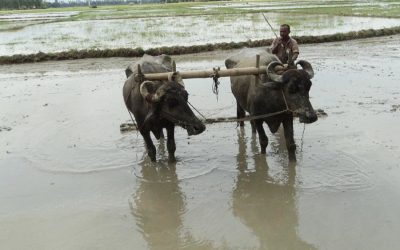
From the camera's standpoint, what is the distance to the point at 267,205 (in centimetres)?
503

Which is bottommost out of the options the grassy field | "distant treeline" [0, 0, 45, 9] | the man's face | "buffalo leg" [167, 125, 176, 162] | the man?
"buffalo leg" [167, 125, 176, 162]

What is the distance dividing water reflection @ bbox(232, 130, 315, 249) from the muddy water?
0.06ft

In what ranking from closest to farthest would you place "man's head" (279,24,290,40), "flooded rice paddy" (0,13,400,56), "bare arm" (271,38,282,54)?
"man's head" (279,24,290,40)
"bare arm" (271,38,282,54)
"flooded rice paddy" (0,13,400,56)

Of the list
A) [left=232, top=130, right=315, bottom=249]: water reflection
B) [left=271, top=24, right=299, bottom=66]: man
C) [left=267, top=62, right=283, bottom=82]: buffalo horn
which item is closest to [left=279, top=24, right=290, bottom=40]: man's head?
[left=271, top=24, right=299, bottom=66]: man

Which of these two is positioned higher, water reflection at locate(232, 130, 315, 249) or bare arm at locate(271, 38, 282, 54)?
bare arm at locate(271, 38, 282, 54)

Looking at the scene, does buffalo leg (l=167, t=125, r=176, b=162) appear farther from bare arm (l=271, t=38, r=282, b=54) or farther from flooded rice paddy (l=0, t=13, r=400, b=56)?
flooded rice paddy (l=0, t=13, r=400, b=56)

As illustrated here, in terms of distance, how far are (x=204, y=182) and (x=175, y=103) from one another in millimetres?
1096

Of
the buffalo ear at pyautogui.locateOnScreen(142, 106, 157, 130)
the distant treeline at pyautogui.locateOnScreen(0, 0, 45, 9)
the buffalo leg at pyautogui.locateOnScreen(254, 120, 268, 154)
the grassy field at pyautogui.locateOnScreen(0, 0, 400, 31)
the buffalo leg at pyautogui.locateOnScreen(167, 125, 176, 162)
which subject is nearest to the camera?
the buffalo ear at pyautogui.locateOnScreen(142, 106, 157, 130)

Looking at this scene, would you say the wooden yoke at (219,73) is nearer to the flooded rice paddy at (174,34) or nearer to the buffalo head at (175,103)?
the buffalo head at (175,103)

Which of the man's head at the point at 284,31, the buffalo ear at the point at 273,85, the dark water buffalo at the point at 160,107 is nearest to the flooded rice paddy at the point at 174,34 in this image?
the man's head at the point at 284,31

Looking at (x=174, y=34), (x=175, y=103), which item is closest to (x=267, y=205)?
(x=175, y=103)

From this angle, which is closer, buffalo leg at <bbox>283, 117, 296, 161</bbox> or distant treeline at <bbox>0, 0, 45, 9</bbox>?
buffalo leg at <bbox>283, 117, 296, 161</bbox>

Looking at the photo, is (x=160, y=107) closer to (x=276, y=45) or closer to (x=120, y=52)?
(x=276, y=45)

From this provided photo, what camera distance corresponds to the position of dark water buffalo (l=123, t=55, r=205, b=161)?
17.7ft
